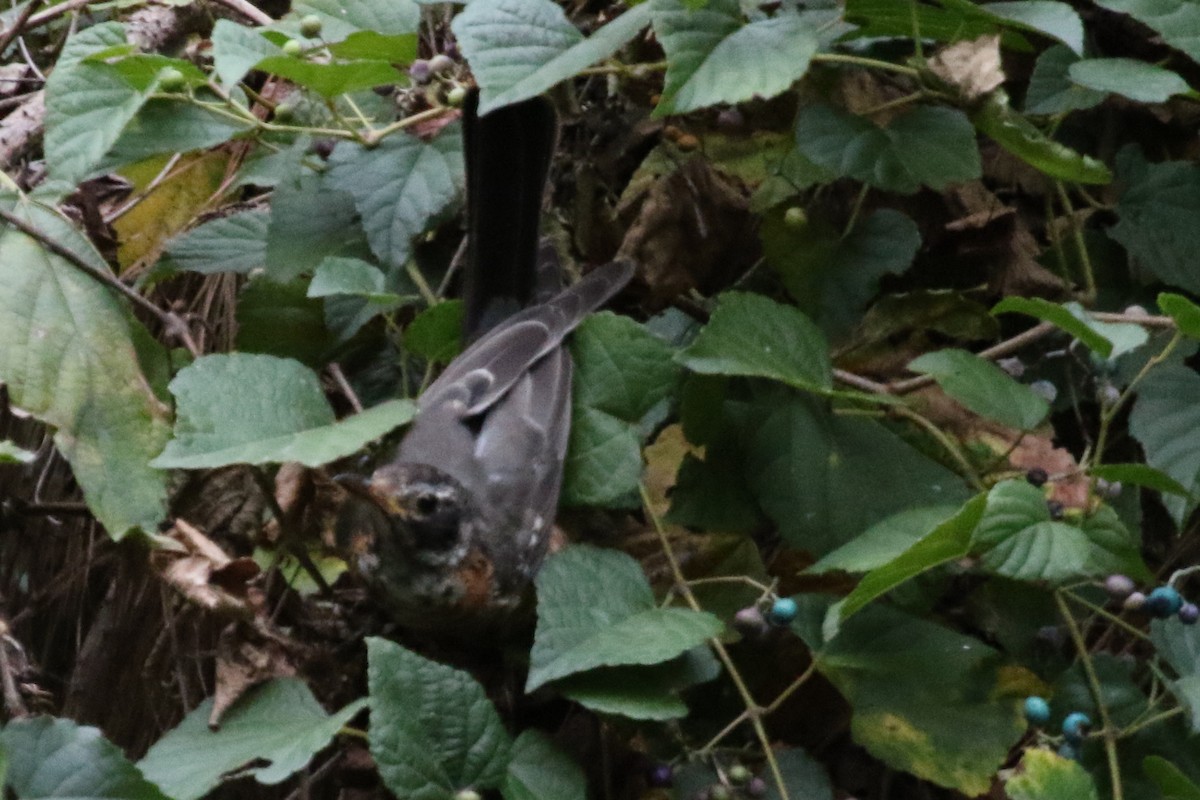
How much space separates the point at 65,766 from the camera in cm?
153

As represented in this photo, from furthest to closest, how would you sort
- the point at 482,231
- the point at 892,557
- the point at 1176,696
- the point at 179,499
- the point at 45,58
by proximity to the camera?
the point at 45,58 < the point at 482,231 < the point at 179,499 < the point at 1176,696 < the point at 892,557

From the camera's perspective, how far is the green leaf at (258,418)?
1732mm

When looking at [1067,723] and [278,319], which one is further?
[278,319]

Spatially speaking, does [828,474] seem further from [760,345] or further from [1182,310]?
[1182,310]

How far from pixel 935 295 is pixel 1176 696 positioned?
2.29ft

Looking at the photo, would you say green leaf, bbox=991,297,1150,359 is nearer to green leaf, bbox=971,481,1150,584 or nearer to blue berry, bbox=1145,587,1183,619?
green leaf, bbox=971,481,1150,584

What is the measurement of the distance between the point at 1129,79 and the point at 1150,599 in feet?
2.39

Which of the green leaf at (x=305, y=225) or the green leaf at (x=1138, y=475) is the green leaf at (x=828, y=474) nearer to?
the green leaf at (x=1138, y=475)

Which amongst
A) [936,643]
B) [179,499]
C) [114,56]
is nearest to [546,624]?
[936,643]

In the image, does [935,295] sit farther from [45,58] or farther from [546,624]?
[45,58]

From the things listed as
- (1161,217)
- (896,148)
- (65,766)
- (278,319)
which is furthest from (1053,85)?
(65,766)

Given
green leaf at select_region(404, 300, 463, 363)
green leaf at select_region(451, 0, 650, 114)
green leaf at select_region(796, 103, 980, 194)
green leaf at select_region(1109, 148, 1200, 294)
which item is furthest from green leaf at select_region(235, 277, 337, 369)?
green leaf at select_region(1109, 148, 1200, 294)

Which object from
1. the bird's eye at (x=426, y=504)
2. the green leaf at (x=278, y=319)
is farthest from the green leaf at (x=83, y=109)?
the bird's eye at (x=426, y=504)

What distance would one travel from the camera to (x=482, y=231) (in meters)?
2.27
